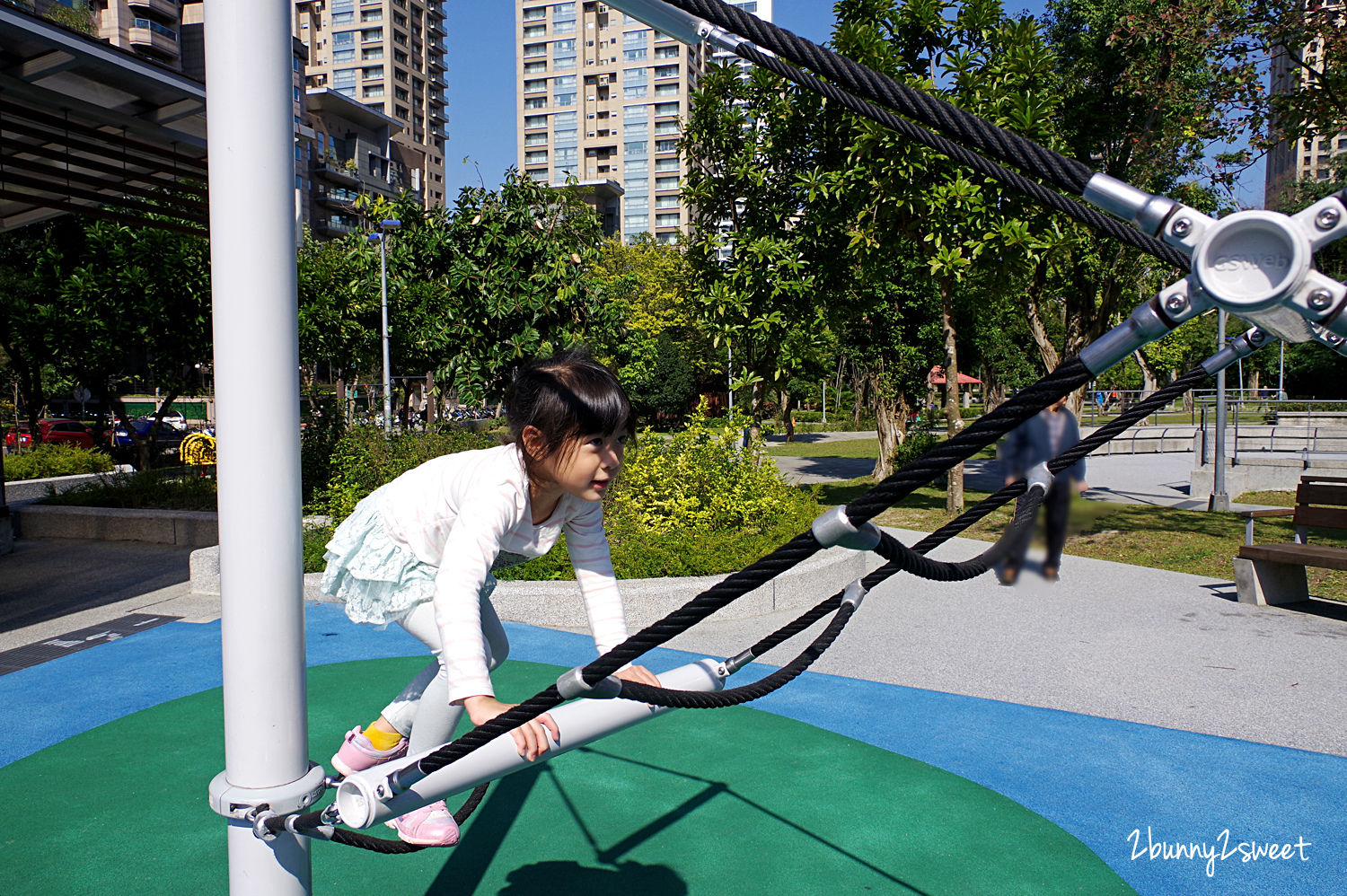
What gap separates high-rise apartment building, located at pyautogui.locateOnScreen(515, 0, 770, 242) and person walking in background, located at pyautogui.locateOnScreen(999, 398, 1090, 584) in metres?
96.0

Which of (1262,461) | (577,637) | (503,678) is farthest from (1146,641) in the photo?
(1262,461)

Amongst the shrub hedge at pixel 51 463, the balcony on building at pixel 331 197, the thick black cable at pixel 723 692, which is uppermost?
the balcony on building at pixel 331 197

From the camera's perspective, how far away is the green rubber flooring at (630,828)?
2916 mm

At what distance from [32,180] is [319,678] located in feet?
19.2

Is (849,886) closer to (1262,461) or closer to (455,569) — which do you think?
(455,569)

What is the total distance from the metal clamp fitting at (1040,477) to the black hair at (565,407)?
4.88ft

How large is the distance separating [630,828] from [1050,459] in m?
2.85

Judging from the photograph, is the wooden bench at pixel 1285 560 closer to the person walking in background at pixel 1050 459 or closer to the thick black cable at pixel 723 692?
the thick black cable at pixel 723 692

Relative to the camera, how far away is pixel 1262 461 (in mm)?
15789

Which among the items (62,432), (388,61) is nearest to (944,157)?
(62,432)

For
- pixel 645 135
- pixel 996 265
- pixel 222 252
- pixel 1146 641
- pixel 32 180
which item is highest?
pixel 645 135

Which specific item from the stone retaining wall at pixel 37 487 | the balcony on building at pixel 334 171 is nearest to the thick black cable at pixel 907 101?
the stone retaining wall at pixel 37 487

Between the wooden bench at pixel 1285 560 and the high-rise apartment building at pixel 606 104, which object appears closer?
the wooden bench at pixel 1285 560

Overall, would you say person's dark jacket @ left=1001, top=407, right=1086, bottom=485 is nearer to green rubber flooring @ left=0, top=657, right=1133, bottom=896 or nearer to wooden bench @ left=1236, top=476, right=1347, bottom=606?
green rubber flooring @ left=0, top=657, right=1133, bottom=896
